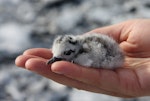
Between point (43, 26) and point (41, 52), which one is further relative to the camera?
point (43, 26)

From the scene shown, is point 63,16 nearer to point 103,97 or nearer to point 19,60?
point 103,97

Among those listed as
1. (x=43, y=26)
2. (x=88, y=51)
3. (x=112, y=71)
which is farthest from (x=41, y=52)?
(x=43, y=26)

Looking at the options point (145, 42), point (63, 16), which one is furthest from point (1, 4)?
point (145, 42)

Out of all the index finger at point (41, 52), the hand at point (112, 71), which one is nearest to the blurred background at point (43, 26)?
the hand at point (112, 71)

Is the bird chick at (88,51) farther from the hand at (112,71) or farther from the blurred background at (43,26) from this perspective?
the blurred background at (43,26)

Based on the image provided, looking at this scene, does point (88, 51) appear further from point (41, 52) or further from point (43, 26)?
point (43, 26)

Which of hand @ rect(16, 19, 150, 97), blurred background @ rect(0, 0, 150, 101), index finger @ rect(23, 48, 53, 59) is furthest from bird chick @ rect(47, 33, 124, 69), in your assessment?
blurred background @ rect(0, 0, 150, 101)

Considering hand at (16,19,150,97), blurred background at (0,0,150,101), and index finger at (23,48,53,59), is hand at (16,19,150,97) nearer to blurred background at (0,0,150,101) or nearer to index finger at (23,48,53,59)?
index finger at (23,48,53,59)
